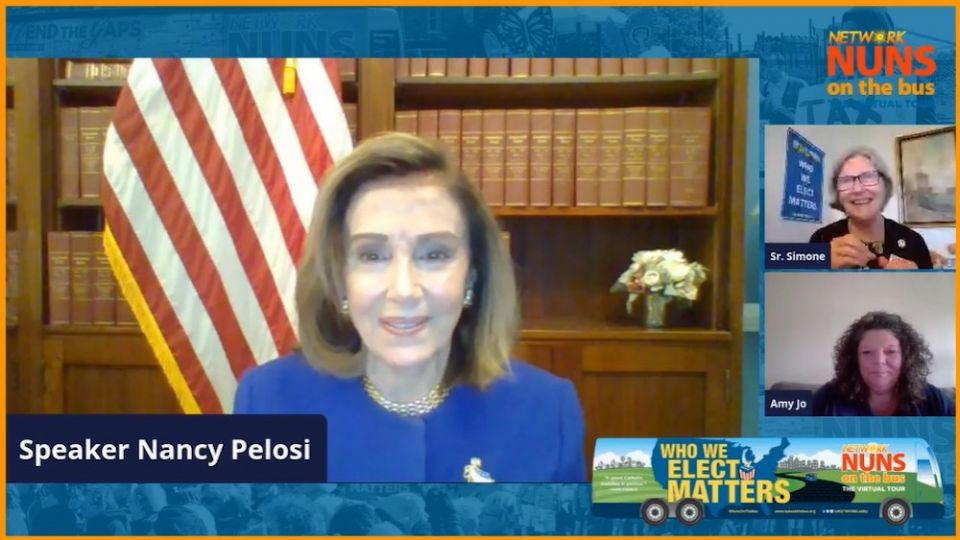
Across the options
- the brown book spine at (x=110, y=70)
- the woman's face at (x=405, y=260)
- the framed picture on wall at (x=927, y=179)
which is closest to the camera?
the woman's face at (x=405, y=260)

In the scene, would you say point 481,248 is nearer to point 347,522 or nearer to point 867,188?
point 347,522

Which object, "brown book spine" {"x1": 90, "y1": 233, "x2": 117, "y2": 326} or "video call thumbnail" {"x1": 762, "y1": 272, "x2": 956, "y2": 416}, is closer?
"video call thumbnail" {"x1": 762, "y1": 272, "x2": 956, "y2": 416}

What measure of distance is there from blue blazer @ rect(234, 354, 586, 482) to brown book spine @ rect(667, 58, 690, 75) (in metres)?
0.96

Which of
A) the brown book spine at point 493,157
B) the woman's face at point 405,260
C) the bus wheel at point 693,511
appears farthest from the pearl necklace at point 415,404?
the bus wheel at point 693,511

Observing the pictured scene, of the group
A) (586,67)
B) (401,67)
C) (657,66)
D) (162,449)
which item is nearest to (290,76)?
(401,67)

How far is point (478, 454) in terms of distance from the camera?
8.17ft

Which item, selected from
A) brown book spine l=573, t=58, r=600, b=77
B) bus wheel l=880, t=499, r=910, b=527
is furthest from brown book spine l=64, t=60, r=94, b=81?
bus wheel l=880, t=499, r=910, b=527

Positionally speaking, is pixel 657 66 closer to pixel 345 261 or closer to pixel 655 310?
pixel 655 310

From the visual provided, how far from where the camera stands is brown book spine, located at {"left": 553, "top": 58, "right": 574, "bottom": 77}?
2500 mm

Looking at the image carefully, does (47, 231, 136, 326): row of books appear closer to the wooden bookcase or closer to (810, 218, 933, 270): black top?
the wooden bookcase

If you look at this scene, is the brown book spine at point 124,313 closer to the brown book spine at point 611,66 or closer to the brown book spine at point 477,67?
the brown book spine at point 477,67

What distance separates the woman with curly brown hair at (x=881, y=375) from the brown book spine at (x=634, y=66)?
3.13 feet

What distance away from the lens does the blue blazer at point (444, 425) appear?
8.09 ft

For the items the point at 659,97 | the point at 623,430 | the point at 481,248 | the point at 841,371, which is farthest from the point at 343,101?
the point at 841,371
